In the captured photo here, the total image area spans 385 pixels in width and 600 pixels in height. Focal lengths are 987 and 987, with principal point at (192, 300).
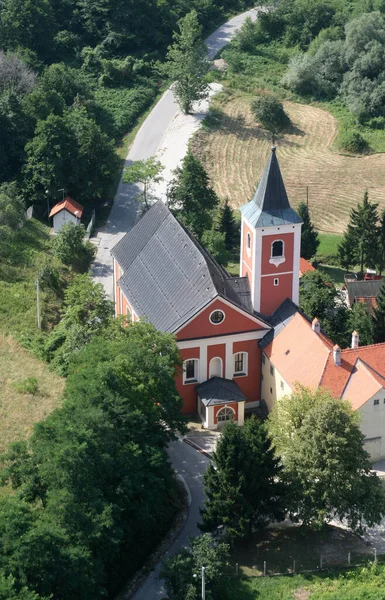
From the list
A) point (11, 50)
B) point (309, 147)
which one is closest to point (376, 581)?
point (309, 147)

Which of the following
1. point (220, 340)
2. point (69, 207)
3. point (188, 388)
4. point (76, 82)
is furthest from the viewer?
point (76, 82)

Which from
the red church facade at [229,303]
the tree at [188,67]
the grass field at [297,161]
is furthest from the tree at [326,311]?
the tree at [188,67]

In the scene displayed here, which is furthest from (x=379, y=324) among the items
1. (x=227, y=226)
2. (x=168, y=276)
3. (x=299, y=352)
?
(x=227, y=226)

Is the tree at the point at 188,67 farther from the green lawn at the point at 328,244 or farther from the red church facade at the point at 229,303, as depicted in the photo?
the red church facade at the point at 229,303

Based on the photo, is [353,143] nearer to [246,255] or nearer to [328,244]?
[328,244]

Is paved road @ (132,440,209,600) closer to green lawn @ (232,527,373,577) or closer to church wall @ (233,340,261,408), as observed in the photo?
green lawn @ (232,527,373,577)

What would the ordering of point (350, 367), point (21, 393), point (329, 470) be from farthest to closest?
point (21, 393) < point (350, 367) < point (329, 470)

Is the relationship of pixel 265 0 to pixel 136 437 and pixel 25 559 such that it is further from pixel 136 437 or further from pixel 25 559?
pixel 25 559
